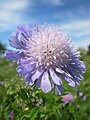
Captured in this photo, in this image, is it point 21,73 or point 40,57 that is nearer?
point 21,73

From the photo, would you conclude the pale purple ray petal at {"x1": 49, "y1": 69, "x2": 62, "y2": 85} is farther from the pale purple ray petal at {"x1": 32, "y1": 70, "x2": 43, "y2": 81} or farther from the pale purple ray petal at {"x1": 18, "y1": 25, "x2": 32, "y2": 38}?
the pale purple ray petal at {"x1": 18, "y1": 25, "x2": 32, "y2": 38}

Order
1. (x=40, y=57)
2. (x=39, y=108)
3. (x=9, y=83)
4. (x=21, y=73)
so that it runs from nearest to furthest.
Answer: (x=21, y=73), (x=40, y=57), (x=39, y=108), (x=9, y=83)

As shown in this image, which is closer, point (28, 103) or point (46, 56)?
point (46, 56)

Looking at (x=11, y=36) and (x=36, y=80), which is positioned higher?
(x=11, y=36)

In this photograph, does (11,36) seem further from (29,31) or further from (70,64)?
(70,64)

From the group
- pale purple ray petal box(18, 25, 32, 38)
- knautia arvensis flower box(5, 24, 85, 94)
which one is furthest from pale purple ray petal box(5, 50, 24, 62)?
pale purple ray petal box(18, 25, 32, 38)

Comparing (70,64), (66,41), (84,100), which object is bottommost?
(84,100)

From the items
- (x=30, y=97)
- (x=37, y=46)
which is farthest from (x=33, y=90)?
(x=37, y=46)

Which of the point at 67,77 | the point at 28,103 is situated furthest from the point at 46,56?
the point at 28,103

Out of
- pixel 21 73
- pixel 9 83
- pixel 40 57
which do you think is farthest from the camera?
pixel 9 83

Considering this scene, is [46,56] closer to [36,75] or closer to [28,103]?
[36,75]
